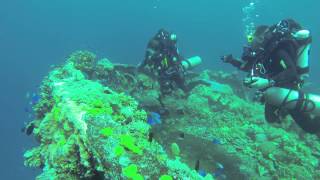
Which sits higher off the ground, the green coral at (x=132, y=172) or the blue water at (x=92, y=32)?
the blue water at (x=92, y=32)

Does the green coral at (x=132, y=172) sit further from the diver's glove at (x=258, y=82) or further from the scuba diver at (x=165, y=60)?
the scuba diver at (x=165, y=60)

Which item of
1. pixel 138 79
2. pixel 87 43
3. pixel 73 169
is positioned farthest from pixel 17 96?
pixel 73 169

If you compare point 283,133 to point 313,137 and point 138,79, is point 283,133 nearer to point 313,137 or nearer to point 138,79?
point 313,137

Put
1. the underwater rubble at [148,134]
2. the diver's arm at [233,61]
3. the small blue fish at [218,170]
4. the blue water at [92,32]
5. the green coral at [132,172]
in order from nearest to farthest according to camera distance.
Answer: the green coral at [132,172], the underwater rubble at [148,134], the small blue fish at [218,170], the diver's arm at [233,61], the blue water at [92,32]

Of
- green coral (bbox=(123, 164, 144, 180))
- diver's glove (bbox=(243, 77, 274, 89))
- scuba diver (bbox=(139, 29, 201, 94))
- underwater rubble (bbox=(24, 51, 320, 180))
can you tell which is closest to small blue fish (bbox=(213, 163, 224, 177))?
underwater rubble (bbox=(24, 51, 320, 180))

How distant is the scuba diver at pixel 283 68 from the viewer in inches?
285

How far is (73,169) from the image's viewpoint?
13.2 feet

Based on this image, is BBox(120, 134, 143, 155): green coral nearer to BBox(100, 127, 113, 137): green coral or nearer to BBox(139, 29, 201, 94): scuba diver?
BBox(100, 127, 113, 137): green coral

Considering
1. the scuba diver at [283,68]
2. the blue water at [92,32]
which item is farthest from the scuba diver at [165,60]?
the blue water at [92,32]

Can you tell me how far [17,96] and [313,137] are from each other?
63.2 m

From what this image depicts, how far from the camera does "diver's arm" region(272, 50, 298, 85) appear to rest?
7.17 meters

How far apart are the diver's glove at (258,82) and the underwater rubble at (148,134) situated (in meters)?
1.24

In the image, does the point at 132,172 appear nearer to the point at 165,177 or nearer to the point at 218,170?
the point at 165,177

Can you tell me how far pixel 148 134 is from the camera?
4.16 metres
